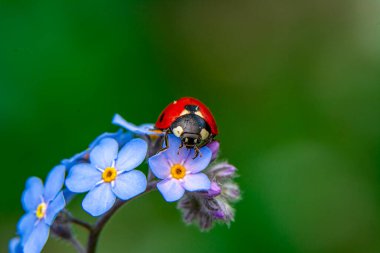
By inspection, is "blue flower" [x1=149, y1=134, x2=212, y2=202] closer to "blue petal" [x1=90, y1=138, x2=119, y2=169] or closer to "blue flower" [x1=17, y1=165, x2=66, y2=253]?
"blue petal" [x1=90, y1=138, x2=119, y2=169]

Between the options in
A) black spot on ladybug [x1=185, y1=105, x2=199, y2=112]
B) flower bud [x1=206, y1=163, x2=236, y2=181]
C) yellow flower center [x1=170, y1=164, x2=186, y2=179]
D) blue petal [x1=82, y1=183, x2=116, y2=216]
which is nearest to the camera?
blue petal [x1=82, y1=183, x2=116, y2=216]

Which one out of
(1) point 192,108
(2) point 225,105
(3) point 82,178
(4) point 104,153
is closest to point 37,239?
(3) point 82,178

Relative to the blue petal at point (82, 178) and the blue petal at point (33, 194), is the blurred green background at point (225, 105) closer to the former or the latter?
the blue petal at point (33, 194)

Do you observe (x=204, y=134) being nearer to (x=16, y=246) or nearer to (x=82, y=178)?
(x=82, y=178)

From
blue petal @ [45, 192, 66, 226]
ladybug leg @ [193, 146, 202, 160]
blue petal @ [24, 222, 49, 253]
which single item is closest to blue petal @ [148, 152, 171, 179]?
ladybug leg @ [193, 146, 202, 160]

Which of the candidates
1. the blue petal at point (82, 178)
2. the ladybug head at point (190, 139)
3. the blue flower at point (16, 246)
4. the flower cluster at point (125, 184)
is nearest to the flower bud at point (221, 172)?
the flower cluster at point (125, 184)

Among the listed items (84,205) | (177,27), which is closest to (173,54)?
(177,27)

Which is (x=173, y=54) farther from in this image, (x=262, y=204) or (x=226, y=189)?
(x=226, y=189)

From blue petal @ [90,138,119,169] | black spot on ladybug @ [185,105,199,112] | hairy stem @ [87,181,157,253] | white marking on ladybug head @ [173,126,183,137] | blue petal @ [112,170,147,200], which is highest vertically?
black spot on ladybug @ [185,105,199,112]
